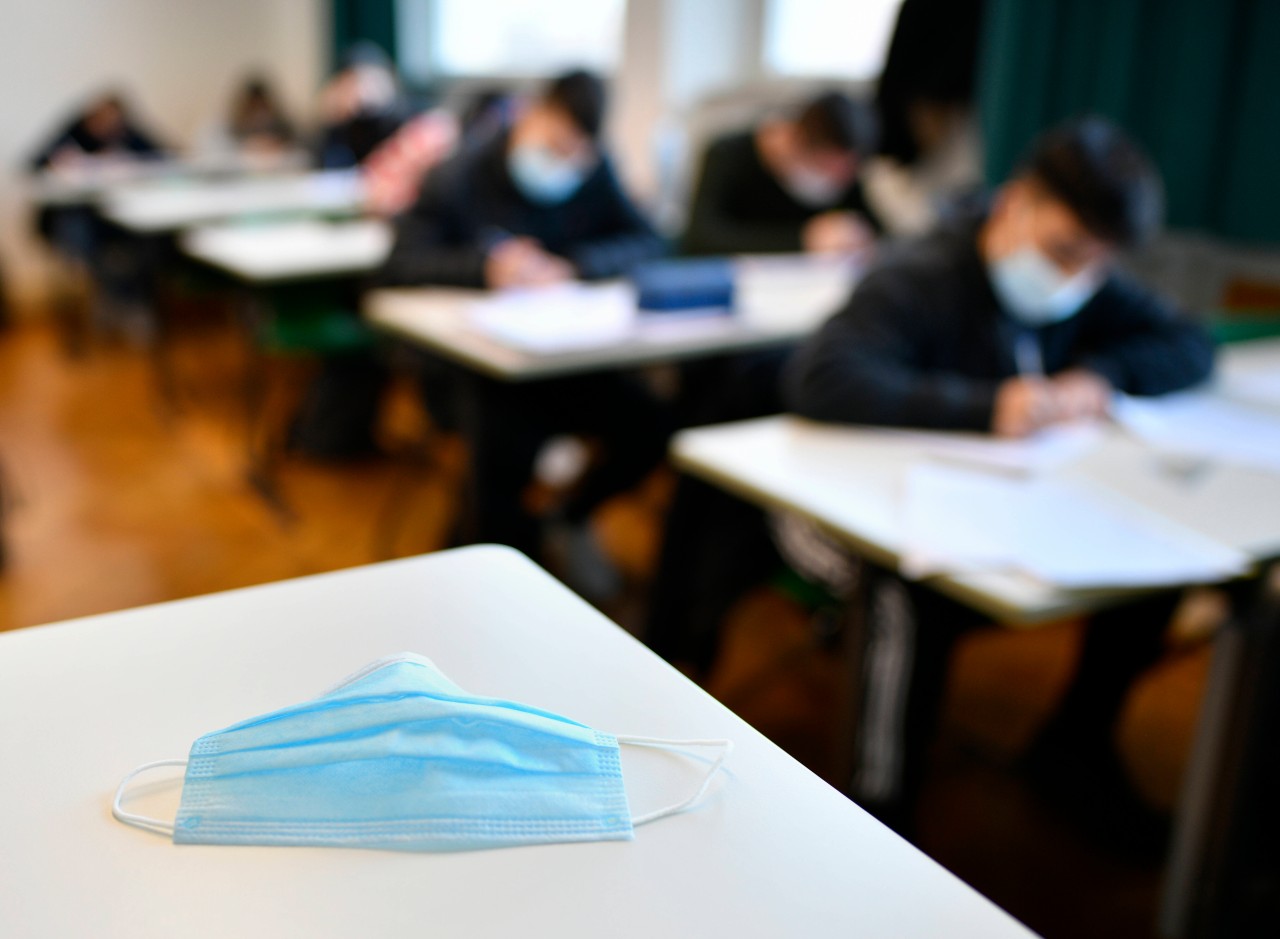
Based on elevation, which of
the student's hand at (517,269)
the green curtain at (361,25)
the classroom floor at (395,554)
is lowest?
the classroom floor at (395,554)

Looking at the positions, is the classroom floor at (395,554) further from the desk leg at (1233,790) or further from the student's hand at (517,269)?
the student's hand at (517,269)

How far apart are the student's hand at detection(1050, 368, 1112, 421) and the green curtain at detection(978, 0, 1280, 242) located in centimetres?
111

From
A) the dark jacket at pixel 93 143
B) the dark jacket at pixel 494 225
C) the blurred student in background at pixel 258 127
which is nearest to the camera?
the dark jacket at pixel 494 225

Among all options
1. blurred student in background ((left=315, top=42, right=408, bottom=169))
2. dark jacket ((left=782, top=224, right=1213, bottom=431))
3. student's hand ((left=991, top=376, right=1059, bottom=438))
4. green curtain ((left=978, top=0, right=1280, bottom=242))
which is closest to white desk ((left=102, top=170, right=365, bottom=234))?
blurred student in background ((left=315, top=42, right=408, bottom=169))

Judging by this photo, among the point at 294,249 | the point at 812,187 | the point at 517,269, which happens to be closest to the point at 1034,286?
the point at 517,269

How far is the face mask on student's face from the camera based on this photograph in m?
3.45

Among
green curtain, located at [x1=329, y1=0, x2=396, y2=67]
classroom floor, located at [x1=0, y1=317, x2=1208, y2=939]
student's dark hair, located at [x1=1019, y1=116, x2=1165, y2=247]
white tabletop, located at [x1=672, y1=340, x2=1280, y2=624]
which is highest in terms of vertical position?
green curtain, located at [x1=329, y1=0, x2=396, y2=67]

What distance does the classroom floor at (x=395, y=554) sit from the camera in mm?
1995

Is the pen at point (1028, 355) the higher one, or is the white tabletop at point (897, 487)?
the pen at point (1028, 355)

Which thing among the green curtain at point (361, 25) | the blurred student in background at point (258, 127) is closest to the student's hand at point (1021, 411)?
the green curtain at point (361, 25)

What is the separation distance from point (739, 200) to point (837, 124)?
47 centimetres

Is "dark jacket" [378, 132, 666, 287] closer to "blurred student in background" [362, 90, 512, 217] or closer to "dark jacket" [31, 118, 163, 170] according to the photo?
"blurred student in background" [362, 90, 512, 217]

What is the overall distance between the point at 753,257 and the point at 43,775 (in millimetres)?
2869

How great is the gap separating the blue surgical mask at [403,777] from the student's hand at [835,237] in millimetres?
2671
